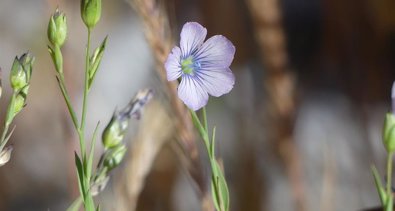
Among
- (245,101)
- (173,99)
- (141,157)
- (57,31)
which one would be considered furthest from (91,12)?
(245,101)

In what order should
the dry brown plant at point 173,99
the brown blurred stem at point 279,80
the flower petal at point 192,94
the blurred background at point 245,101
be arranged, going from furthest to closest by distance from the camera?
the blurred background at point 245,101 < the brown blurred stem at point 279,80 < the dry brown plant at point 173,99 < the flower petal at point 192,94

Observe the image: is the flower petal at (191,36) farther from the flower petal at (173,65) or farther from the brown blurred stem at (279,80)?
the brown blurred stem at (279,80)

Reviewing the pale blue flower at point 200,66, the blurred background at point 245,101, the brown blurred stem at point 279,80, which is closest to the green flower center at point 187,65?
the pale blue flower at point 200,66

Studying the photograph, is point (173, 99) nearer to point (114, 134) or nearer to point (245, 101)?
point (114, 134)

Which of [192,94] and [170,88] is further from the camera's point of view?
[170,88]

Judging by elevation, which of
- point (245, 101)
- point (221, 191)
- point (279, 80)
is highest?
point (221, 191)

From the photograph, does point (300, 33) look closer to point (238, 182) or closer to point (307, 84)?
point (307, 84)
